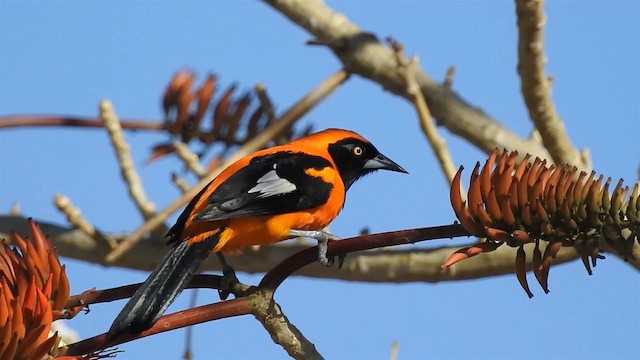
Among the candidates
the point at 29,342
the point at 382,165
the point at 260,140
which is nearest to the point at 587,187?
the point at 29,342

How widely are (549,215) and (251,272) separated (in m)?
2.87

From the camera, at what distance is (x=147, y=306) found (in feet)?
7.62

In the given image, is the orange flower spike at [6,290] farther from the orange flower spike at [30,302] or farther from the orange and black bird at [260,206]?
the orange and black bird at [260,206]

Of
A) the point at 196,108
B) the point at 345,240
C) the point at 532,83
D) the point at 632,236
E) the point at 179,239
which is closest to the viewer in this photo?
the point at 632,236

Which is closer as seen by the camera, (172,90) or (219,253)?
(219,253)

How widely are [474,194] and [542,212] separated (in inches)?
5.7

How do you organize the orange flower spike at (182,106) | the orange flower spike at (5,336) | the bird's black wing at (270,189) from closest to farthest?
the orange flower spike at (5,336) < the bird's black wing at (270,189) < the orange flower spike at (182,106)

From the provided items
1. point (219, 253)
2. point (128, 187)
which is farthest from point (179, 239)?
point (128, 187)

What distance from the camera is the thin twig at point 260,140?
3.96 metres

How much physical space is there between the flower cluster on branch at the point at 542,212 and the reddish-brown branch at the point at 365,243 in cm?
6

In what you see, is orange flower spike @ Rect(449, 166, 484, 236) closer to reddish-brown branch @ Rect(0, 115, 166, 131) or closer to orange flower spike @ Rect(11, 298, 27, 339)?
orange flower spike @ Rect(11, 298, 27, 339)

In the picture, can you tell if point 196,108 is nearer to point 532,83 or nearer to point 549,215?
point 532,83

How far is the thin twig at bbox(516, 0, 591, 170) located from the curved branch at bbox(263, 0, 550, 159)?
0.32m

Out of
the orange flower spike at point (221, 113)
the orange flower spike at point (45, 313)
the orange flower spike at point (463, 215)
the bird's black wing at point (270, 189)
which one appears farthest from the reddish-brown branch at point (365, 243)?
the orange flower spike at point (221, 113)
